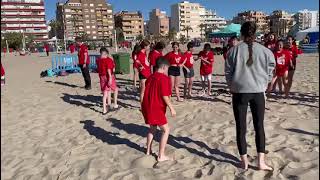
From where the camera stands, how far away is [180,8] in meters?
168

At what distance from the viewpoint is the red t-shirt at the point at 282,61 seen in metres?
7.77

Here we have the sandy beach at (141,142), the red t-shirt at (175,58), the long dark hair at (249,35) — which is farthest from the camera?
the red t-shirt at (175,58)

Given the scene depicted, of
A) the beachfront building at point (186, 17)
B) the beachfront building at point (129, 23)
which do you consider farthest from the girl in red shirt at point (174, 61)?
the beachfront building at point (186, 17)

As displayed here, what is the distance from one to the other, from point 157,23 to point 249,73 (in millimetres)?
157347

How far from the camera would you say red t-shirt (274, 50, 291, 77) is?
7770 millimetres

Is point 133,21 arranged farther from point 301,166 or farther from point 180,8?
point 301,166

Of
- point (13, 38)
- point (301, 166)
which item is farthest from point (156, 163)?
point (13, 38)

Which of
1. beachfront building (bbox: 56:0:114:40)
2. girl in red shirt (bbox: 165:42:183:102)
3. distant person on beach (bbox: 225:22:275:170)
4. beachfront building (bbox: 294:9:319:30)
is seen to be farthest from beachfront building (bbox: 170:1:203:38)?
distant person on beach (bbox: 225:22:275:170)

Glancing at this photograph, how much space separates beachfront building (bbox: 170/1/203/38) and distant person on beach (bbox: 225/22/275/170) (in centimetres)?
16383

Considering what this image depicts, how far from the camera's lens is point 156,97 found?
14.8 ft

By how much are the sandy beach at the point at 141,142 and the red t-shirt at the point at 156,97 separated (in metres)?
0.58

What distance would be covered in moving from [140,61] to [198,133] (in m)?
2.69

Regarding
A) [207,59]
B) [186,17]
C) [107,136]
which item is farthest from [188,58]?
[186,17]

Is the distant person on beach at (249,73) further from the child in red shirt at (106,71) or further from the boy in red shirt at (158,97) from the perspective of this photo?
the child in red shirt at (106,71)
